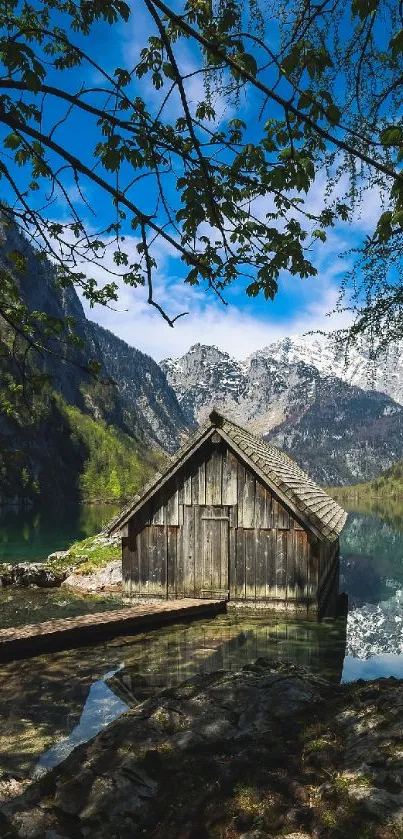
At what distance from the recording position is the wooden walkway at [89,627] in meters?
11.2

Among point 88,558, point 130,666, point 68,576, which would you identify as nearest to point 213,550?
point 130,666

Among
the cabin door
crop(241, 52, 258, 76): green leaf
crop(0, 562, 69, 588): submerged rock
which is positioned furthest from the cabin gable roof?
crop(241, 52, 258, 76): green leaf

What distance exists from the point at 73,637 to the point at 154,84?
10.7 m

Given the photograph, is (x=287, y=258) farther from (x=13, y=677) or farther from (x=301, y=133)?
(x=13, y=677)

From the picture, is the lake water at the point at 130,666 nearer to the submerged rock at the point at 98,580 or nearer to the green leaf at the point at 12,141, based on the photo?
the submerged rock at the point at 98,580

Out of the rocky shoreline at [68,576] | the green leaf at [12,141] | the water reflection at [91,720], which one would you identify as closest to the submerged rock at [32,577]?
the rocky shoreline at [68,576]

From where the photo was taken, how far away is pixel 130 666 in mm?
11258

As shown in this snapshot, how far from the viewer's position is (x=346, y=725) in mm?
4203

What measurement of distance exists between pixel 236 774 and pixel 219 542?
13422 mm

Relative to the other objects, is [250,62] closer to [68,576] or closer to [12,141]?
[12,141]

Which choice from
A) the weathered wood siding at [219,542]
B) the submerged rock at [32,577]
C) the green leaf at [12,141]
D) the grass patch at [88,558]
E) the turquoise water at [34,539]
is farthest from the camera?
the turquoise water at [34,539]

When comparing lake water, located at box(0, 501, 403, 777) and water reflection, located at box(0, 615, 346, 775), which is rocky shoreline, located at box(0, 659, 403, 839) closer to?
water reflection, located at box(0, 615, 346, 775)

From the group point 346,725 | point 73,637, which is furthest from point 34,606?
point 346,725

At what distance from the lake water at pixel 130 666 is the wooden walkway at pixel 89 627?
28cm
